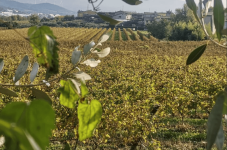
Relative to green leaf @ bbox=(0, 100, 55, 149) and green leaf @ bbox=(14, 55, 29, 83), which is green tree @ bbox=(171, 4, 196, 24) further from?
green leaf @ bbox=(0, 100, 55, 149)

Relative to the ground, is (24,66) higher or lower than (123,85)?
higher

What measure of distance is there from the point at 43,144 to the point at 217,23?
20cm

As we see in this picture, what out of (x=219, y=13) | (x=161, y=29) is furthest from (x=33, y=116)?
(x=161, y=29)

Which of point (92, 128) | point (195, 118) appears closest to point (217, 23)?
point (92, 128)

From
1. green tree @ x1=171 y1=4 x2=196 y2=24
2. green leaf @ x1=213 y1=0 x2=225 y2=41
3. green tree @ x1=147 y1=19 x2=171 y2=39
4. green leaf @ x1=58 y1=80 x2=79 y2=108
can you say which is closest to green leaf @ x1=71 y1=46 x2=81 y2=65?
green leaf @ x1=58 y1=80 x2=79 y2=108

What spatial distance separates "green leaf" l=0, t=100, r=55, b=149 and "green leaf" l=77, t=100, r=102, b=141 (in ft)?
0.41

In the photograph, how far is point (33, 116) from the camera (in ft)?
0.36

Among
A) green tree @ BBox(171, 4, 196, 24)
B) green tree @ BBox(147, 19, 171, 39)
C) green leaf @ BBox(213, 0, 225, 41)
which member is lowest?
green tree @ BBox(147, 19, 171, 39)

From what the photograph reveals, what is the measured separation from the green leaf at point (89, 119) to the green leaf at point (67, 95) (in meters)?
0.04

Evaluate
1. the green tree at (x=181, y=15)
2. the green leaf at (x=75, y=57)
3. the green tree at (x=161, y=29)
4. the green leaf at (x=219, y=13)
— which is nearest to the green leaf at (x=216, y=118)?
the green leaf at (x=219, y=13)

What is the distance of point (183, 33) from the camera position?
73.3 feet

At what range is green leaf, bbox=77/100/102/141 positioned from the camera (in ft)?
0.77

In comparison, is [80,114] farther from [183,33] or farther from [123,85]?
[183,33]

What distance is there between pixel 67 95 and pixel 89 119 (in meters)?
0.05
